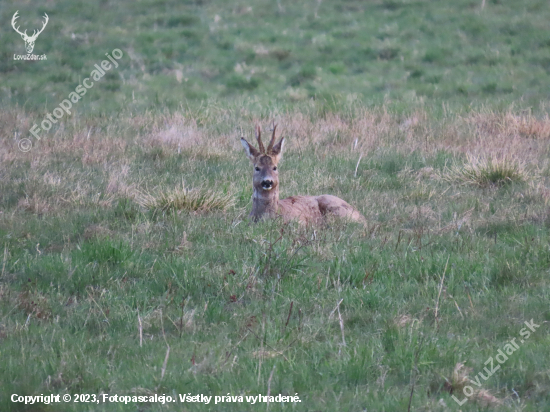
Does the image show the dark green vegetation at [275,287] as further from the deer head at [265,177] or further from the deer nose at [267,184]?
the deer nose at [267,184]

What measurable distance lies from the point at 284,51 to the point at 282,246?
15009 millimetres

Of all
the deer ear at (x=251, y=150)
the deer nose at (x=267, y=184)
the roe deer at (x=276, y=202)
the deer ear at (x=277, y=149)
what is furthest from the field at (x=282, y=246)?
the deer ear at (x=277, y=149)

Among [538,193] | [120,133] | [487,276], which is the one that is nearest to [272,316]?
[487,276]

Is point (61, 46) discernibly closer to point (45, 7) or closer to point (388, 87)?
point (45, 7)

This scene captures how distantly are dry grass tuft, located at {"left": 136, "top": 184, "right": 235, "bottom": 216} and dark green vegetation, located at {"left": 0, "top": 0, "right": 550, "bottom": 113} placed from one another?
320 inches

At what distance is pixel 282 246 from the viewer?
646 centimetres

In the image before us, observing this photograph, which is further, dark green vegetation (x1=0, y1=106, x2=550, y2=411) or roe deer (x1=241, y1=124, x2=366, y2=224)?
roe deer (x1=241, y1=124, x2=366, y2=224)

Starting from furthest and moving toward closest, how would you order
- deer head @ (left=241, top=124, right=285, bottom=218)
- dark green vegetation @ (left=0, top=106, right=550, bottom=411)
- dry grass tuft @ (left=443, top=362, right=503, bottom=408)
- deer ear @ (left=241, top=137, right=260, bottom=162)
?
deer ear @ (left=241, top=137, right=260, bottom=162) < deer head @ (left=241, top=124, right=285, bottom=218) < dark green vegetation @ (left=0, top=106, right=550, bottom=411) < dry grass tuft @ (left=443, top=362, right=503, bottom=408)

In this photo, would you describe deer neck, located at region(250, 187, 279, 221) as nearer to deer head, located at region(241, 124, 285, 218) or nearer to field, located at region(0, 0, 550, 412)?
deer head, located at region(241, 124, 285, 218)

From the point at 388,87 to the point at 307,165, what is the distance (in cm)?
786

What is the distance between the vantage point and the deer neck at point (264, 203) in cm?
820

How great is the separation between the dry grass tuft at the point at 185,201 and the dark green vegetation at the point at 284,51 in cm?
813

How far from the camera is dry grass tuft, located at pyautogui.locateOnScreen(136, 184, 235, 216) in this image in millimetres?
8062

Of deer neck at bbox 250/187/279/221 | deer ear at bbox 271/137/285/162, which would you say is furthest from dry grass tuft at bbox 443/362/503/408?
deer ear at bbox 271/137/285/162
